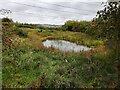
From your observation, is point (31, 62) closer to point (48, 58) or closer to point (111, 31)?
point (48, 58)

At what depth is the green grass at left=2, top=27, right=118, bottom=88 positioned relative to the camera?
11281 mm

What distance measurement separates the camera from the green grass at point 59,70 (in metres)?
11.3

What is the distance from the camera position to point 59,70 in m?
12.9

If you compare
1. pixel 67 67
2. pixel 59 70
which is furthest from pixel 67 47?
pixel 59 70

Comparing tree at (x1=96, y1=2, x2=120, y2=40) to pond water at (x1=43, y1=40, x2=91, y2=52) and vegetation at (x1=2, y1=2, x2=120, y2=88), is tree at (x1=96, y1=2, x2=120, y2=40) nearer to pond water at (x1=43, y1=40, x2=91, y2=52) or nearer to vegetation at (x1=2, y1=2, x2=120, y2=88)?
vegetation at (x1=2, y1=2, x2=120, y2=88)

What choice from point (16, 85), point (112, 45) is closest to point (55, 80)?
point (16, 85)

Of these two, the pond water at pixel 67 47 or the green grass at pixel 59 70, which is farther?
the pond water at pixel 67 47

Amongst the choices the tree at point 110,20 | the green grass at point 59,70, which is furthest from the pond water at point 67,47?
the tree at point 110,20

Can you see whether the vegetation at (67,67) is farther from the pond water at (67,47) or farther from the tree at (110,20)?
the pond water at (67,47)

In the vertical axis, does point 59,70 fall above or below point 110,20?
below

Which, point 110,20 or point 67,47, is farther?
point 67,47

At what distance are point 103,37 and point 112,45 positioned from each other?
563mm

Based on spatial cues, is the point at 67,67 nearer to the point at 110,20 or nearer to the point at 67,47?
the point at 110,20

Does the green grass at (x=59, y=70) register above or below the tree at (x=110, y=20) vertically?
below
